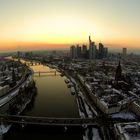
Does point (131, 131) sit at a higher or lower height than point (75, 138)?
higher

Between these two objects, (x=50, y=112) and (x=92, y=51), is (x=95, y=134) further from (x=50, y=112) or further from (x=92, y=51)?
(x=92, y=51)

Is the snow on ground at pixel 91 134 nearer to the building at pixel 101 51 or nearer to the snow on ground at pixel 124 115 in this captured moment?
the snow on ground at pixel 124 115

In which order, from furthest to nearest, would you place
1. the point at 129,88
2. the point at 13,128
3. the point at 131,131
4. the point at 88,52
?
the point at 88,52 → the point at 129,88 → the point at 13,128 → the point at 131,131

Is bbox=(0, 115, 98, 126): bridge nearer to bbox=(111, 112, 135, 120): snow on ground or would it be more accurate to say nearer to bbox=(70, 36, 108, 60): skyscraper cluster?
bbox=(111, 112, 135, 120): snow on ground

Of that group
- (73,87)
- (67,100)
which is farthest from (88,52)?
(67,100)

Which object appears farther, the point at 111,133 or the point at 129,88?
the point at 129,88

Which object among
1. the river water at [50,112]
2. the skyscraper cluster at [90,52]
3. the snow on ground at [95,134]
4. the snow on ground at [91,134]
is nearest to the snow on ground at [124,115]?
the snow on ground at [95,134]

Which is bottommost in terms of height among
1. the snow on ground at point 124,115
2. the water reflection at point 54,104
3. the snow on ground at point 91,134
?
the water reflection at point 54,104

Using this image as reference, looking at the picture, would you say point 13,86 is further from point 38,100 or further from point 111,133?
point 111,133

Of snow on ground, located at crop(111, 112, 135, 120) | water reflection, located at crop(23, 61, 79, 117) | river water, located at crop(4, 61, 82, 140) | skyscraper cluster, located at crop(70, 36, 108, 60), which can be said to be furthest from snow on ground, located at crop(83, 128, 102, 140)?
skyscraper cluster, located at crop(70, 36, 108, 60)

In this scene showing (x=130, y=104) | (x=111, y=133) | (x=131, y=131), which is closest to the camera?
(x=131, y=131)
